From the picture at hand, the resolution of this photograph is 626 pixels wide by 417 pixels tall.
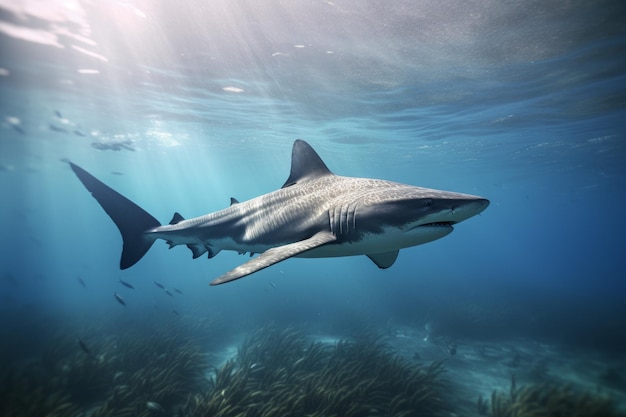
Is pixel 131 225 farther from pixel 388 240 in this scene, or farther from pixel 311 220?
pixel 388 240

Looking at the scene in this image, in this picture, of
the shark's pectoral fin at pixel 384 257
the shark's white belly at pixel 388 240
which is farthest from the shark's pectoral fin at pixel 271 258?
the shark's pectoral fin at pixel 384 257

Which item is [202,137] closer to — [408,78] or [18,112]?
[18,112]

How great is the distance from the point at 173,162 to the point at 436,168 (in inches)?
1301

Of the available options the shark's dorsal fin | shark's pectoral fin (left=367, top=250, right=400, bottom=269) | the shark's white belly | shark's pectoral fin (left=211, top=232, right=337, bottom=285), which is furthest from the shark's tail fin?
shark's pectoral fin (left=367, top=250, right=400, bottom=269)

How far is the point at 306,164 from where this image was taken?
5.68m

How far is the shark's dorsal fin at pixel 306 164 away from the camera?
221 inches

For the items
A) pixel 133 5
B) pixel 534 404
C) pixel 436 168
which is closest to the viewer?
pixel 534 404

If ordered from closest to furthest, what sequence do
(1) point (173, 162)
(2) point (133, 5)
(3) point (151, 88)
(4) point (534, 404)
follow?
(4) point (534, 404) → (2) point (133, 5) → (3) point (151, 88) → (1) point (173, 162)

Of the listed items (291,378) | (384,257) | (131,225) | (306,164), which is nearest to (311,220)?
(306,164)

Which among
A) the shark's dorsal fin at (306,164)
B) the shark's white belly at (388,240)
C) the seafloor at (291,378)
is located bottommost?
the seafloor at (291,378)

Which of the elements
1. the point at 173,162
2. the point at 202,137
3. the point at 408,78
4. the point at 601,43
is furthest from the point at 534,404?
the point at 173,162

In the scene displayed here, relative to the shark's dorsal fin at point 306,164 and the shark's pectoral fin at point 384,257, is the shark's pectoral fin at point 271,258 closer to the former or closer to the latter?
the shark's pectoral fin at point 384,257

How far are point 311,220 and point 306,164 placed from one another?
1.53m

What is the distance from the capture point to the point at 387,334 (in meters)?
15.1
